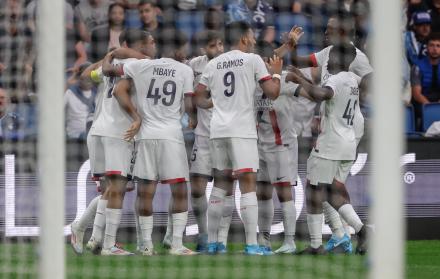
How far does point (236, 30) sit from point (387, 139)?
5009 millimetres

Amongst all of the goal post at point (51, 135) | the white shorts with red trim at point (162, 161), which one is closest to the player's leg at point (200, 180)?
the white shorts with red trim at point (162, 161)

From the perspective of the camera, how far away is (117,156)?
10305mm

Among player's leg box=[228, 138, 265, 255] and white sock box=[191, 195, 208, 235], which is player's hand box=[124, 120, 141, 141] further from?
white sock box=[191, 195, 208, 235]

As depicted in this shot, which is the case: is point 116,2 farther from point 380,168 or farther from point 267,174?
point 380,168

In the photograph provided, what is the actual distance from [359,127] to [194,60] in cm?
155

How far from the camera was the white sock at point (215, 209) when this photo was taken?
10.4 m

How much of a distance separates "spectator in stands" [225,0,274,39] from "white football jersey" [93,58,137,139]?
135 cm

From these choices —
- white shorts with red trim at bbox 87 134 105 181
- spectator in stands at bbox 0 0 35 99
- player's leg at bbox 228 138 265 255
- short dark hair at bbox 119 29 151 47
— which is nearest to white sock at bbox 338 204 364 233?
player's leg at bbox 228 138 265 255

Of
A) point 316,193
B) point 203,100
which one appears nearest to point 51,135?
point 203,100

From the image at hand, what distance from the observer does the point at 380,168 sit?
522cm

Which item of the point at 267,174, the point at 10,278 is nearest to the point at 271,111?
the point at 267,174

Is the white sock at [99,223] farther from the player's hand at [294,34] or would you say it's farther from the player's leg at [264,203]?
the player's hand at [294,34]

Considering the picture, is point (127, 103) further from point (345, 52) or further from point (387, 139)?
point (387, 139)

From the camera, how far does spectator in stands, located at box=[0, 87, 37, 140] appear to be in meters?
9.16
